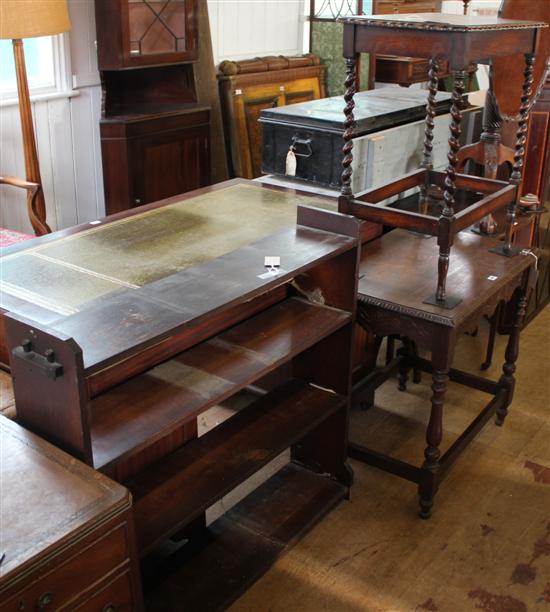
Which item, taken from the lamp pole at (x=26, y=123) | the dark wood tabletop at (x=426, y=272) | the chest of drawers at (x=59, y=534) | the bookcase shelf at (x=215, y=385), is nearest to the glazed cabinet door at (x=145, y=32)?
the lamp pole at (x=26, y=123)

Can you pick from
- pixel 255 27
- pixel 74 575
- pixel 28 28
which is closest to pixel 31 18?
pixel 28 28

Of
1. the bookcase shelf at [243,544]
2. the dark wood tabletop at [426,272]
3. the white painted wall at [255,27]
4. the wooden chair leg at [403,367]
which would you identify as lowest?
the bookcase shelf at [243,544]

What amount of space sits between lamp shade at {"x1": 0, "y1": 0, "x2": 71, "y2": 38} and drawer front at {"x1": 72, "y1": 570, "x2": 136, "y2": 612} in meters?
2.64

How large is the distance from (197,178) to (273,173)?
156 cm

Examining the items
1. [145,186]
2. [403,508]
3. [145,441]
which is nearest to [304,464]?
[403,508]

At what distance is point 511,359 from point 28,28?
8.43 ft

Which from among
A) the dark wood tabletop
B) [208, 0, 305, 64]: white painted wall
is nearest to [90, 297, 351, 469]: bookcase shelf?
the dark wood tabletop

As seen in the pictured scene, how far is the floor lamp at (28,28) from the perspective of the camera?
3.36 metres

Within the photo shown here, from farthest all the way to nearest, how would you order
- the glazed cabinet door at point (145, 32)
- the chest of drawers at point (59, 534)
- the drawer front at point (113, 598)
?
the glazed cabinet door at point (145, 32) < the drawer front at point (113, 598) < the chest of drawers at point (59, 534)

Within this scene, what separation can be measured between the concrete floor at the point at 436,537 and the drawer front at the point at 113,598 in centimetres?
69

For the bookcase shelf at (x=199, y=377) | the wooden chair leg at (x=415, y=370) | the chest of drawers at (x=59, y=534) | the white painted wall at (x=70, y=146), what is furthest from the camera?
the white painted wall at (x=70, y=146)

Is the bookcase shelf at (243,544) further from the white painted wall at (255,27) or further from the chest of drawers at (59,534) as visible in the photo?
the white painted wall at (255,27)

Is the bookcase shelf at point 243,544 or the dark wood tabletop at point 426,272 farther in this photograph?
the dark wood tabletop at point 426,272

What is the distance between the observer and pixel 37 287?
2.12 m
